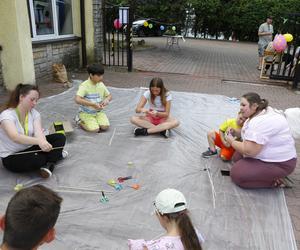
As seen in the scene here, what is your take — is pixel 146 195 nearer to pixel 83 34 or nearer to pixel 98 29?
pixel 83 34

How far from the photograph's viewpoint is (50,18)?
7578mm

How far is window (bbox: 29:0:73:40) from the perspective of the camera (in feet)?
22.7

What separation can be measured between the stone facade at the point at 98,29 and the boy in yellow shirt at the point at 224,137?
615 cm

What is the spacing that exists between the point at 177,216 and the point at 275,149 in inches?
67.0

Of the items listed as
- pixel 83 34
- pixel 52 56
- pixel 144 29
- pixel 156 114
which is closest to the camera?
pixel 156 114

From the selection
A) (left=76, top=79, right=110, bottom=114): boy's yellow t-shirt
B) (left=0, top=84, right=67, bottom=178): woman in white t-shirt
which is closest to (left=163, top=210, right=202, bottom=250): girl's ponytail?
(left=0, top=84, right=67, bottom=178): woman in white t-shirt

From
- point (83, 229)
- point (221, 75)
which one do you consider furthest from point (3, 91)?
point (221, 75)

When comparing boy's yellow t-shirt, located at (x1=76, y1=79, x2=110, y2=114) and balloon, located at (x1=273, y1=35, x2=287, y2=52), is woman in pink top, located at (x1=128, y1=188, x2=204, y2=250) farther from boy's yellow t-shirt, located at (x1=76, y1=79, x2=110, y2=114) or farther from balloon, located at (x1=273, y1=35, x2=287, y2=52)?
balloon, located at (x1=273, y1=35, x2=287, y2=52)

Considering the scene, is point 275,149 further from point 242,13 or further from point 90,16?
point 242,13

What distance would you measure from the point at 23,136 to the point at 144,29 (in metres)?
18.6

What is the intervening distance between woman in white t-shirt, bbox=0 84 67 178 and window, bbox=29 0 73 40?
433 cm

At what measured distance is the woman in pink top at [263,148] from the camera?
2826 millimetres

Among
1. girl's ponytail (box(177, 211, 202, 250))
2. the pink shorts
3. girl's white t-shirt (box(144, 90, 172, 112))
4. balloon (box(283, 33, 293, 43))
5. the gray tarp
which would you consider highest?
balloon (box(283, 33, 293, 43))

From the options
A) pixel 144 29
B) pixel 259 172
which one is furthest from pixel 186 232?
pixel 144 29
